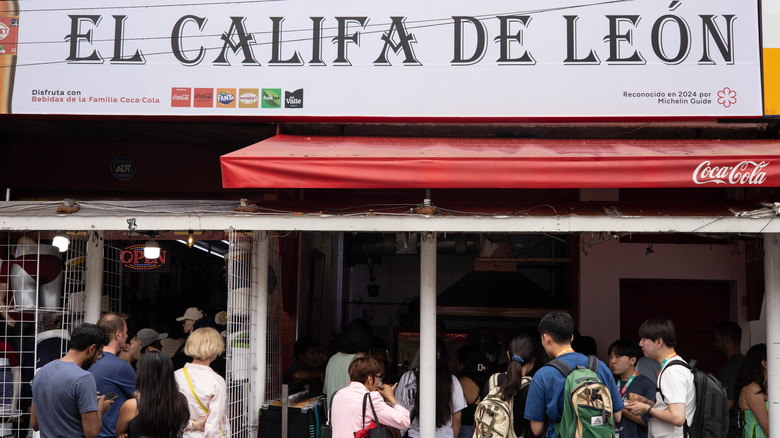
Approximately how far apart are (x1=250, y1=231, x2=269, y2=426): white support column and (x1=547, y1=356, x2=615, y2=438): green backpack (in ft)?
10.5

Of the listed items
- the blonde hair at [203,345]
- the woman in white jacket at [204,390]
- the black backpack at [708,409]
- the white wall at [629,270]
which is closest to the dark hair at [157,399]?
the woman in white jacket at [204,390]

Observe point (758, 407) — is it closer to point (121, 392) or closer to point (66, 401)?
point (121, 392)

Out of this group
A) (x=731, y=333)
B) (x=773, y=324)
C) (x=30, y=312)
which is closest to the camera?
(x=773, y=324)

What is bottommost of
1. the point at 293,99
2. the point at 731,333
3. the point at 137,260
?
the point at 731,333

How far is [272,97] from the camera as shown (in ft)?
24.4

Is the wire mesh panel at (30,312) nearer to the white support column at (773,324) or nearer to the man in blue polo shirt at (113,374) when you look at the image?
the man in blue polo shirt at (113,374)

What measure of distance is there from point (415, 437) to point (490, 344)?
361 centimetres

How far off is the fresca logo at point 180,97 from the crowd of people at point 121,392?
234 cm

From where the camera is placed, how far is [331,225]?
634 centimetres

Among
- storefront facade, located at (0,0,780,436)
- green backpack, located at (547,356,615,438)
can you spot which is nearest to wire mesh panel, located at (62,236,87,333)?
storefront facade, located at (0,0,780,436)

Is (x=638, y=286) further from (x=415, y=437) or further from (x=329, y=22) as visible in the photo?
(x=329, y=22)

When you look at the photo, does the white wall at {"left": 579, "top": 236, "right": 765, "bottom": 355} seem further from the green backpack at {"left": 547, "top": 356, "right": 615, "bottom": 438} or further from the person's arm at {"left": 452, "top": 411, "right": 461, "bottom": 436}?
the green backpack at {"left": 547, "top": 356, "right": 615, "bottom": 438}


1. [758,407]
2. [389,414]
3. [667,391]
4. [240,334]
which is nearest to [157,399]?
[389,414]

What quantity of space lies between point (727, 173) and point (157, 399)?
4.92 m
